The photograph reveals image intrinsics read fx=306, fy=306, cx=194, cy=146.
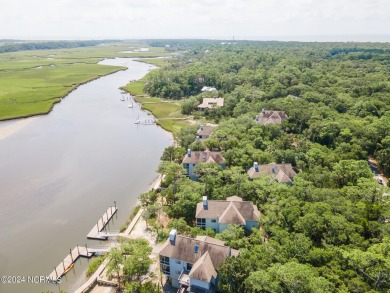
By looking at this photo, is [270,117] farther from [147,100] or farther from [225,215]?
[147,100]

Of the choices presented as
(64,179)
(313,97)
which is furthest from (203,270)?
(313,97)

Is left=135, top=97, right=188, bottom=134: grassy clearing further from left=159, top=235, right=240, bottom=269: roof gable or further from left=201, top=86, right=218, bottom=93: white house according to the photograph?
left=159, top=235, right=240, bottom=269: roof gable

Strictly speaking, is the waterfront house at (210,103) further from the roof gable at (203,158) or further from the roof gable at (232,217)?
the roof gable at (232,217)

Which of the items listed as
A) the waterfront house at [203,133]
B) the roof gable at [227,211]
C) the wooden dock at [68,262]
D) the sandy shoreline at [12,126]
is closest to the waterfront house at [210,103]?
the waterfront house at [203,133]

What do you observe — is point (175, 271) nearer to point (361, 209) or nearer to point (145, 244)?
point (145, 244)

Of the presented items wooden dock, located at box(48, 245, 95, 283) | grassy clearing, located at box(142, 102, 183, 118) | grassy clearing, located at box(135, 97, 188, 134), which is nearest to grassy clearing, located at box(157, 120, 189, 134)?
grassy clearing, located at box(135, 97, 188, 134)

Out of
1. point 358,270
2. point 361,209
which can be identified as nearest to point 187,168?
point 361,209
